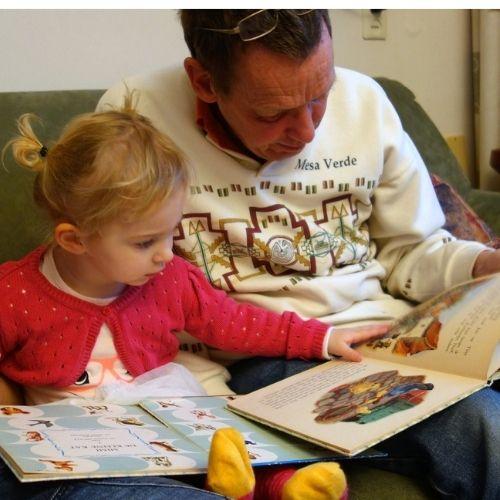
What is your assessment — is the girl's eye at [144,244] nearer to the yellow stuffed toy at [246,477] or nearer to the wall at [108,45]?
the yellow stuffed toy at [246,477]

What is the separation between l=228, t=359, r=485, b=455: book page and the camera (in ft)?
2.81

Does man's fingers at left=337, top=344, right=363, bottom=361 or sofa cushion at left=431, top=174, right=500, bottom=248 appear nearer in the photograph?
man's fingers at left=337, top=344, right=363, bottom=361

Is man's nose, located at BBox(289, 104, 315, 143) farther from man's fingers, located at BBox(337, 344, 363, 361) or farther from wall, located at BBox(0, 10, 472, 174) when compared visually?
wall, located at BBox(0, 10, 472, 174)

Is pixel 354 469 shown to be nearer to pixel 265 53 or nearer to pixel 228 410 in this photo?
pixel 228 410

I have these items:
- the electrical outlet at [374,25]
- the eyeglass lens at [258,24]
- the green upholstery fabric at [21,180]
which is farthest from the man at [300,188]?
the electrical outlet at [374,25]

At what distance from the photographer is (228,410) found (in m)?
1.00

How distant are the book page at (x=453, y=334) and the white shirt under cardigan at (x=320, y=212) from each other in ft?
0.37

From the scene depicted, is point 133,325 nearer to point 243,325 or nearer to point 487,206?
point 243,325

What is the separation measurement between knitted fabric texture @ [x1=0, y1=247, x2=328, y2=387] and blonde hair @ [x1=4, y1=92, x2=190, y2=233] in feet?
0.40

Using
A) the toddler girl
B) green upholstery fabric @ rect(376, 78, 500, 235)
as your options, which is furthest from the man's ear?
green upholstery fabric @ rect(376, 78, 500, 235)

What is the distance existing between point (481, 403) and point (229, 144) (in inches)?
21.4

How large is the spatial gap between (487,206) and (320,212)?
1.90ft

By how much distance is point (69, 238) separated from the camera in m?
0.99

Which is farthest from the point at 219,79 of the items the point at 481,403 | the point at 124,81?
the point at 481,403
